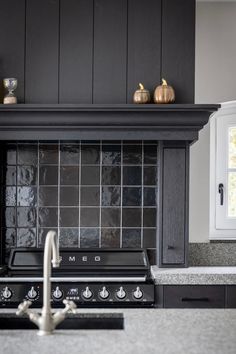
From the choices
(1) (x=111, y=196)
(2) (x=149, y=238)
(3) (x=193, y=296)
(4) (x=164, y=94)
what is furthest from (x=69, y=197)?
(3) (x=193, y=296)

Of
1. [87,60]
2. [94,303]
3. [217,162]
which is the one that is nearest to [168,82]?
Answer: [87,60]

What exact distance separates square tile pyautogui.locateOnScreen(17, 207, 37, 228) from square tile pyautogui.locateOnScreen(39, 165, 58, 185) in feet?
0.72

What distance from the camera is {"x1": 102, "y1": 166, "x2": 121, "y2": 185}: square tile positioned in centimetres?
379

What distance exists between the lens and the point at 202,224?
12.9ft

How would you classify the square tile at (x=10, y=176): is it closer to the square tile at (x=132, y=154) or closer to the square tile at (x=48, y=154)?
the square tile at (x=48, y=154)

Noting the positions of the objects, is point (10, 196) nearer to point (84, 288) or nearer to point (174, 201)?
point (84, 288)

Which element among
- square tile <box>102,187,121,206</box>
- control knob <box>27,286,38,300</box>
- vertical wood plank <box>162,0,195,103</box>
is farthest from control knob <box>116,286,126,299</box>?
vertical wood plank <box>162,0,195,103</box>

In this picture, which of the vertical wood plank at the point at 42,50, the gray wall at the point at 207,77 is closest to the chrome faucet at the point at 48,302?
the vertical wood plank at the point at 42,50

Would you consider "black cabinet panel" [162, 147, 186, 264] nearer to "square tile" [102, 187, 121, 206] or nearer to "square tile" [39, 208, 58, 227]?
"square tile" [102, 187, 121, 206]

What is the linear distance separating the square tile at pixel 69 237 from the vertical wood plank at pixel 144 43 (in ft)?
3.68

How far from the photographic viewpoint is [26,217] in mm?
3775

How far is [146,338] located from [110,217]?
207 cm

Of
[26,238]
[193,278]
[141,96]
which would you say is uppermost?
[141,96]

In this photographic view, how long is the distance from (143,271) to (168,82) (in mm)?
1295
